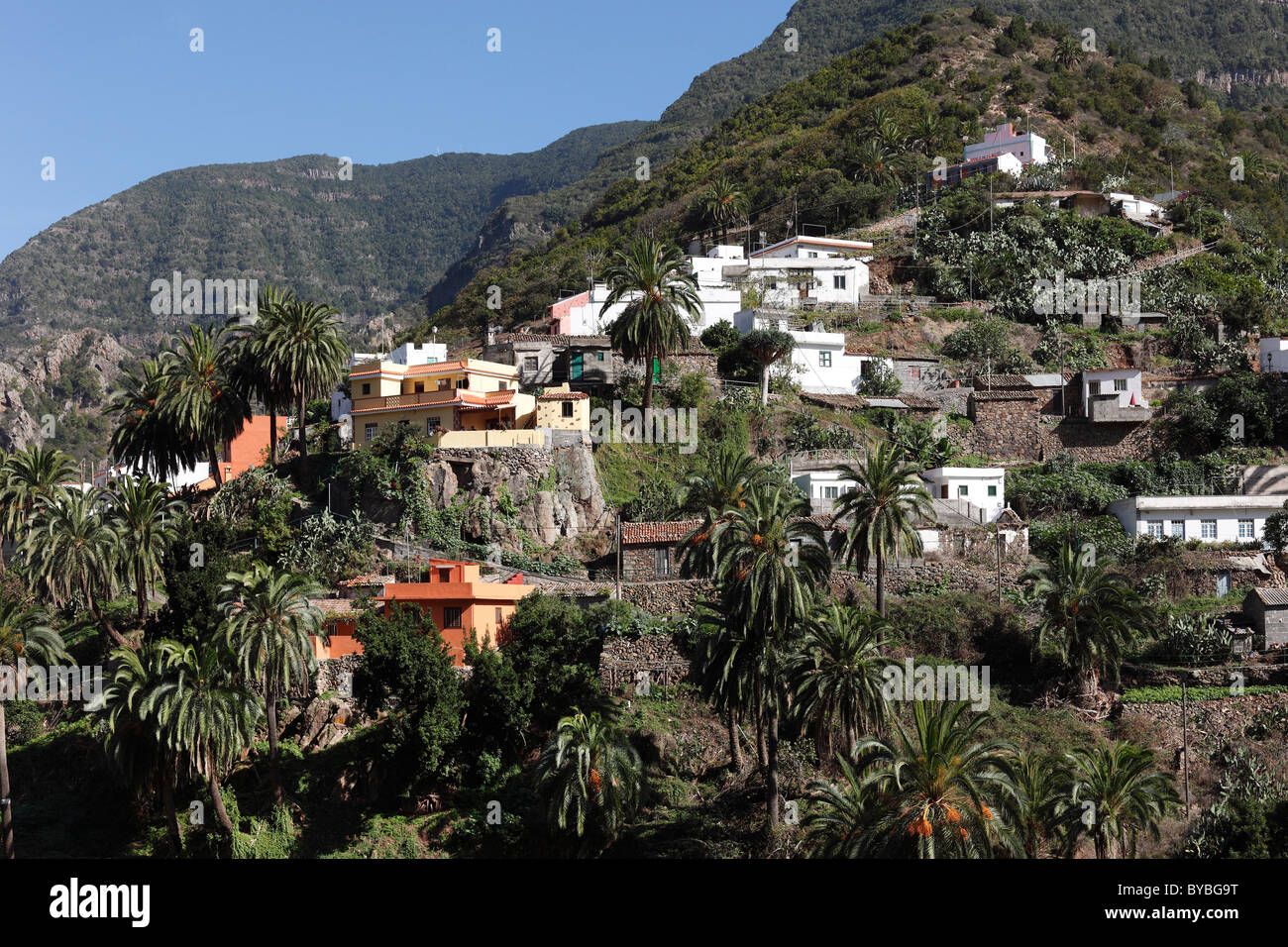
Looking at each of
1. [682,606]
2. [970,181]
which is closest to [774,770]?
[682,606]

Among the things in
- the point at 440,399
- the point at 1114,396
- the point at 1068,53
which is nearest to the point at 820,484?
the point at 440,399

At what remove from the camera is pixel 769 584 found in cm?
4259

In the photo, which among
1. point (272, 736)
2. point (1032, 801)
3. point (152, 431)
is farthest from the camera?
point (152, 431)

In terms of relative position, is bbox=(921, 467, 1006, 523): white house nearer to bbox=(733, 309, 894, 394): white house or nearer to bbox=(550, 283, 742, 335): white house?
bbox=(733, 309, 894, 394): white house

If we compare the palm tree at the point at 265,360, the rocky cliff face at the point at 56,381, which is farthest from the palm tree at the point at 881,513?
the rocky cliff face at the point at 56,381

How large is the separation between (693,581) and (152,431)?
27.8 metres

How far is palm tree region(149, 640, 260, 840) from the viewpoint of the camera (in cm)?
4178

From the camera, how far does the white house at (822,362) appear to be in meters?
73.0

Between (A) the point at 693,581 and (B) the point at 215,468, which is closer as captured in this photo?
(A) the point at 693,581

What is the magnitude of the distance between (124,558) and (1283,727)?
44.7 m

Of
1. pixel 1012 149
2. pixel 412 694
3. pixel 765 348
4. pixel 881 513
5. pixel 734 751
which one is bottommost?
pixel 734 751

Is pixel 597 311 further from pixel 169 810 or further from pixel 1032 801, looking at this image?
pixel 1032 801

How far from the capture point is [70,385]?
147 meters

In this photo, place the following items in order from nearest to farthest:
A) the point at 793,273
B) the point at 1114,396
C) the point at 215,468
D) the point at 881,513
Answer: the point at 881,513
the point at 215,468
the point at 1114,396
the point at 793,273
